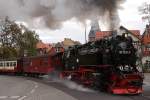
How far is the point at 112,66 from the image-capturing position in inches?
853

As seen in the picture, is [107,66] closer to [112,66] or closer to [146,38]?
[112,66]

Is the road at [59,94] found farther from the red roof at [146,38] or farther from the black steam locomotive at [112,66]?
the red roof at [146,38]

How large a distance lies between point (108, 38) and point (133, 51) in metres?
1.62

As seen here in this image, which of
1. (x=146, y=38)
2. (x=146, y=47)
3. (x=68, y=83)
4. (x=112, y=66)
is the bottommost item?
(x=68, y=83)

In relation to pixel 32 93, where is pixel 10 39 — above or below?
above

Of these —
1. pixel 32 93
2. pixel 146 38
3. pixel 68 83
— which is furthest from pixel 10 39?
pixel 32 93

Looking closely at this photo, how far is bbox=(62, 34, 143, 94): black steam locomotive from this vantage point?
2089 centimetres

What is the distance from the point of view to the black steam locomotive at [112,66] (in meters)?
20.9

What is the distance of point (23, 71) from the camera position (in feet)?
171

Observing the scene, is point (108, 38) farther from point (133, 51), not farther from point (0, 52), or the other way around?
point (0, 52)

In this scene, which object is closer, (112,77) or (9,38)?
(112,77)

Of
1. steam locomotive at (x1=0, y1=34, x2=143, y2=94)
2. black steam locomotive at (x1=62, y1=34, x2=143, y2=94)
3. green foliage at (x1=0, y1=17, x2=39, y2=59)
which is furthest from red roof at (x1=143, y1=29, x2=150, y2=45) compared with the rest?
black steam locomotive at (x1=62, y1=34, x2=143, y2=94)

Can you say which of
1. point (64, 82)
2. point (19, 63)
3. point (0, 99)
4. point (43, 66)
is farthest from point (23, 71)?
point (0, 99)

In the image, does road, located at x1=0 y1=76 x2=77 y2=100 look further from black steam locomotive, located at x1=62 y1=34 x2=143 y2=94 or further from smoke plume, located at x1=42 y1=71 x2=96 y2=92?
black steam locomotive, located at x1=62 y1=34 x2=143 y2=94
